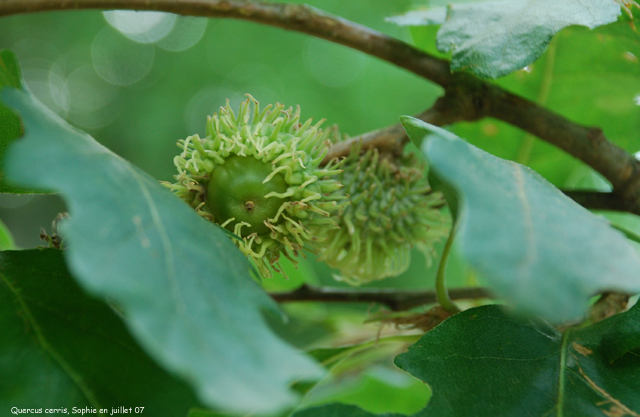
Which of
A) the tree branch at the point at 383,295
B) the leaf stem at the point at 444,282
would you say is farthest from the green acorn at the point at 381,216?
the leaf stem at the point at 444,282

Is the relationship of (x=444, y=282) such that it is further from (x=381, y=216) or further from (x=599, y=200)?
(x=599, y=200)

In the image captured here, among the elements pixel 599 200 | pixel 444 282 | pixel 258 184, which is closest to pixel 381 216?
pixel 444 282

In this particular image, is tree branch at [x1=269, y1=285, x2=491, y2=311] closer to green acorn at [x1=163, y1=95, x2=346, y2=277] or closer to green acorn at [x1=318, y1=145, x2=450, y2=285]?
green acorn at [x1=318, y1=145, x2=450, y2=285]

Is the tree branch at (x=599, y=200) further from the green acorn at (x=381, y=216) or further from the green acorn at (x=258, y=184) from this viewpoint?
the green acorn at (x=258, y=184)

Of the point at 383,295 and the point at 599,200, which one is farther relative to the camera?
the point at 383,295

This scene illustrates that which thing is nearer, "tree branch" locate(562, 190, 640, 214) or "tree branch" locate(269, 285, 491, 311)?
"tree branch" locate(562, 190, 640, 214)

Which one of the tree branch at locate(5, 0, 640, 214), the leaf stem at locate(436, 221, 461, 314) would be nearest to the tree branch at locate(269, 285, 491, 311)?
the leaf stem at locate(436, 221, 461, 314)

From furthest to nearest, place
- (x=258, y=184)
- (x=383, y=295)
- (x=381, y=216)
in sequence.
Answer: (x=383, y=295) < (x=381, y=216) < (x=258, y=184)
